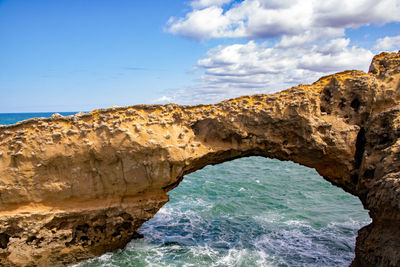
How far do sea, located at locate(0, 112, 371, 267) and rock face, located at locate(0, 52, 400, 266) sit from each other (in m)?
1.56

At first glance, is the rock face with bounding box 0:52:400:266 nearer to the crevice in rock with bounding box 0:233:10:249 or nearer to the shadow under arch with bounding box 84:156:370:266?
the crevice in rock with bounding box 0:233:10:249

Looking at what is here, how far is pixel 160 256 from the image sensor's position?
10000 mm

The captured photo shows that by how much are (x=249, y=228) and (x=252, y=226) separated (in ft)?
0.86

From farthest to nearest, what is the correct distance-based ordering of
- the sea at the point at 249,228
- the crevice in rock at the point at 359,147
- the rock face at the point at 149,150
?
the sea at the point at 249,228, the crevice in rock at the point at 359,147, the rock face at the point at 149,150

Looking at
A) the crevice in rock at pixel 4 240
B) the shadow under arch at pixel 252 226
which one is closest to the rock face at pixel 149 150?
the crevice in rock at pixel 4 240

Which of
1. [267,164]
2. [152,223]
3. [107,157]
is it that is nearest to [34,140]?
[107,157]

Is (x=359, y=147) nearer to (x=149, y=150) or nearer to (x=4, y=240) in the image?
(x=149, y=150)

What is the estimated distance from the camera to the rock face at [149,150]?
345 inches

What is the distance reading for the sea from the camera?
9.85 meters

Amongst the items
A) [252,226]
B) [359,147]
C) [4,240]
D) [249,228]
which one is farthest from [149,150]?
[359,147]

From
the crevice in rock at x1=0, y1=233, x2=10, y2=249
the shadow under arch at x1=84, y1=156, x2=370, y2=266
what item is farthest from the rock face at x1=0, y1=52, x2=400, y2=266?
the shadow under arch at x1=84, y1=156, x2=370, y2=266

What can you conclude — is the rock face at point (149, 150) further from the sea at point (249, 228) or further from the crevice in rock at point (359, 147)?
the sea at point (249, 228)

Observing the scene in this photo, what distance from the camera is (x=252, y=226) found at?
40.5 ft

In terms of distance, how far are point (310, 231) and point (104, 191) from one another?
8001 mm
